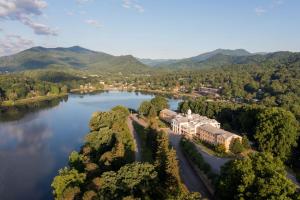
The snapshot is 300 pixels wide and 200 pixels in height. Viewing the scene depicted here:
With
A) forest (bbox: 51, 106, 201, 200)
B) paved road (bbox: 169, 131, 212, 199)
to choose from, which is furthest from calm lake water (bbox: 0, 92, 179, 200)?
paved road (bbox: 169, 131, 212, 199)

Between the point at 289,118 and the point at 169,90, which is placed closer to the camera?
the point at 289,118

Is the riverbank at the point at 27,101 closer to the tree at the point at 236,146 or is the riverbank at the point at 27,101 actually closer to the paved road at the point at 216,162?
the paved road at the point at 216,162

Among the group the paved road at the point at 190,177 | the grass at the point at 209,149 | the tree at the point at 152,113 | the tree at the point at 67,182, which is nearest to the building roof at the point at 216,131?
the grass at the point at 209,149

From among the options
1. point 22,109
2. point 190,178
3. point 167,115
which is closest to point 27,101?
point 22,109

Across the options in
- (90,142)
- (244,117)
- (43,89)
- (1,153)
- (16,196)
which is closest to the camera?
(16,196)

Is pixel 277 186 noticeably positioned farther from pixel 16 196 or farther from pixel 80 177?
pixel 16 196

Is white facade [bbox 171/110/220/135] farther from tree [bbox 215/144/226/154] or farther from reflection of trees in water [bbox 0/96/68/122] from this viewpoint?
reflection of trees in water [bbox 0/96/68/122]

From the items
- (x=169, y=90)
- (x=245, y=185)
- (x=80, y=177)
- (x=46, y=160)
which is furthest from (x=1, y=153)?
(x=169, y=90)
